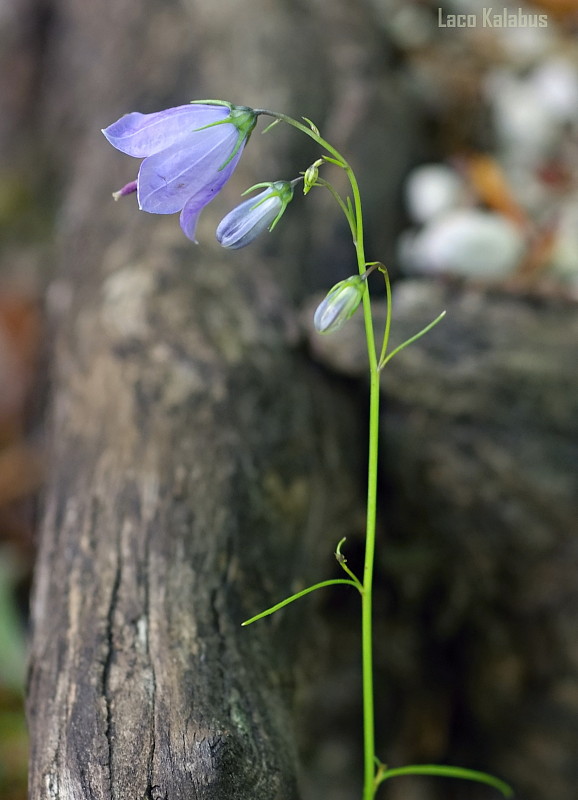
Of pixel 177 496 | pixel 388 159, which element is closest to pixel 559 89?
pixel 388 159

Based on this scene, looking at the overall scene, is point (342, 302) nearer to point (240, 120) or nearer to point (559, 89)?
point (240, 120)

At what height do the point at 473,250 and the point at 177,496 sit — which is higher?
the point at 177,496

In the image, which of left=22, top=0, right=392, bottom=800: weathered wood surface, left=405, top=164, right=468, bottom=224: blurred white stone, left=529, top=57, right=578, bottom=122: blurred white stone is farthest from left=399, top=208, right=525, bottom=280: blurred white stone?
left=529, top=57, right=578, bottom=122: blurred white stone

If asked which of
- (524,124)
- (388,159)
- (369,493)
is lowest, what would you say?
(524,124)

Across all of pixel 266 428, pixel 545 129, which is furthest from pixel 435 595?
pixel 545 129

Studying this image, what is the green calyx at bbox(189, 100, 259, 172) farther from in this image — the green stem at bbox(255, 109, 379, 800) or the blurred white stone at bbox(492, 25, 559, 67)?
the blurred white stone at bbox(492, 25, 559, 67)

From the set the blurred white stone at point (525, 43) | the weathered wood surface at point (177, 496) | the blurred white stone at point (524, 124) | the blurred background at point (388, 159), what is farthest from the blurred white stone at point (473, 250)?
the blurred white stone at point (525, 43)

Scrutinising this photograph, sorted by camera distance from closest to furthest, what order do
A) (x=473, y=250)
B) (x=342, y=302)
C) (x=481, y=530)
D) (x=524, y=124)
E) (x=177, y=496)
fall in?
(x=342, y=302) < (x=177, y=496) < (x=481, y=530) < (x=473, y=250) < (x=524, y=124)
